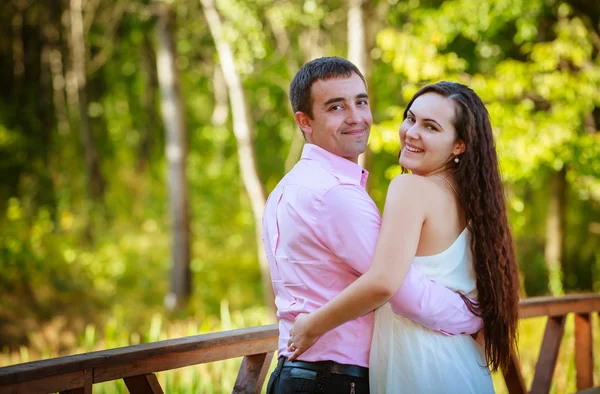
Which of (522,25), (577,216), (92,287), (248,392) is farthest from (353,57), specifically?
(577,216)

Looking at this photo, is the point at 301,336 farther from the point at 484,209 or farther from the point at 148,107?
the point at 148,107

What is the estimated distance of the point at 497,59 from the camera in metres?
13.5

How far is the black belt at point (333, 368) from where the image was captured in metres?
2.30

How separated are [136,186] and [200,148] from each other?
420cm

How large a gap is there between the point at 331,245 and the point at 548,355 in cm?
250

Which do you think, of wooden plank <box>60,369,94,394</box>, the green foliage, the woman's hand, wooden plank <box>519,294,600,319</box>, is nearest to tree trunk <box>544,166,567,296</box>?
the green foliage

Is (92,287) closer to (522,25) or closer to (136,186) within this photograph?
(136,186)

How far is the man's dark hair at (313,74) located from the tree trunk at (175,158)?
11.6 m

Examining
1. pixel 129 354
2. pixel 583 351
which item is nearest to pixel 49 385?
pixel 129 354

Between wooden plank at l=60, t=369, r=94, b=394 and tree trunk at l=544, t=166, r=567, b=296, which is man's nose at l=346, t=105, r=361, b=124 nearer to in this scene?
wooden plank at l=60, t=369, r=94, b=394

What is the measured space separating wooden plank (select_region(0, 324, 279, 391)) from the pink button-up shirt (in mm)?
455

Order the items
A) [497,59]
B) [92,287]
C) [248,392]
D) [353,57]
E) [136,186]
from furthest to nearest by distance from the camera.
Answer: [136,186], [92,287], [497,59], [353,57], [248,392]

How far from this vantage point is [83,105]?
1895 cm

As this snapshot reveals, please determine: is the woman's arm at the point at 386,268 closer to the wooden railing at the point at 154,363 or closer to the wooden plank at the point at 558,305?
the wooden railing at the point at 154,363
